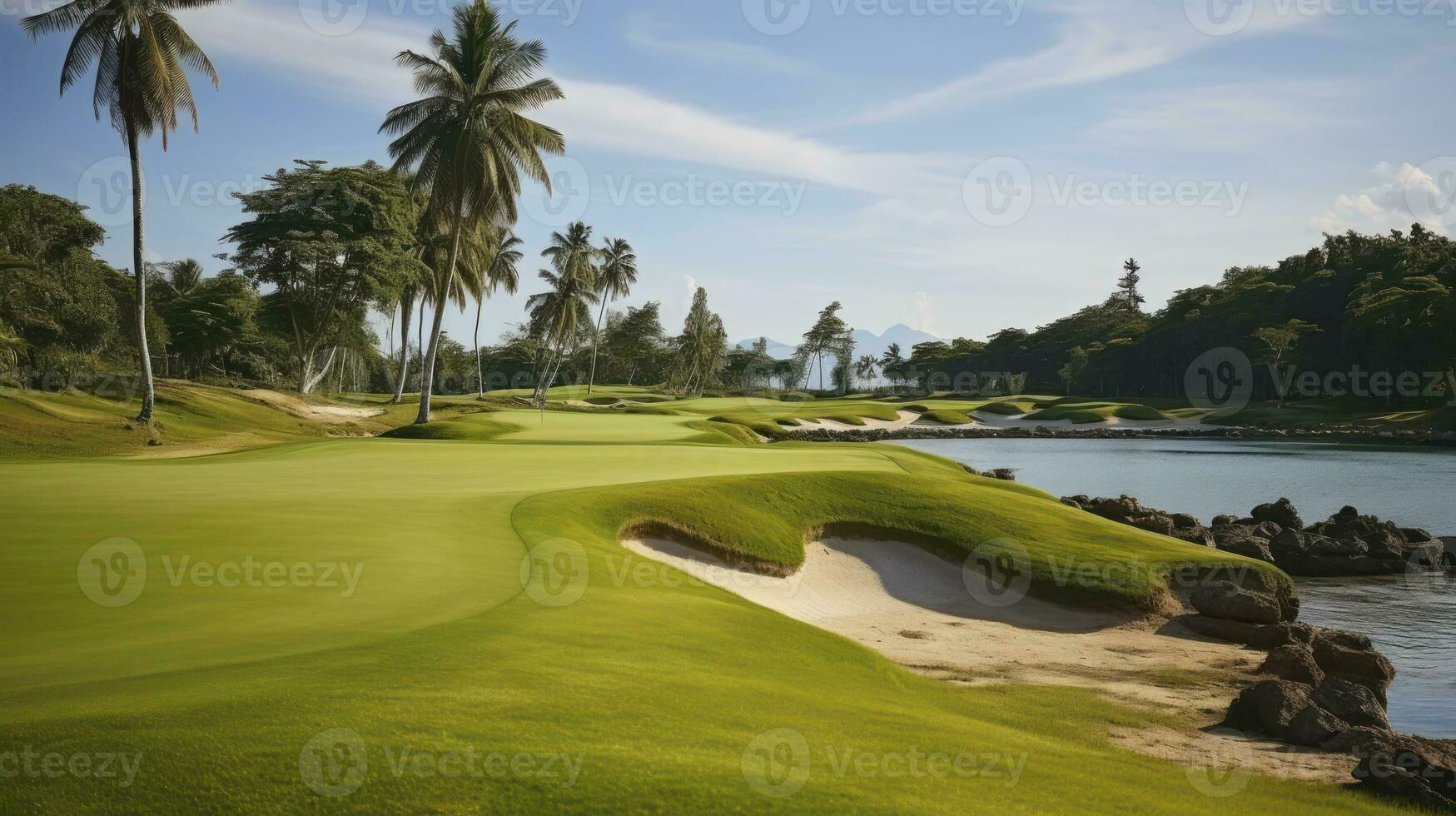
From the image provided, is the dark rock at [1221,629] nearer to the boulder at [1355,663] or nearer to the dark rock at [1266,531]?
the boulder at [1355,663]

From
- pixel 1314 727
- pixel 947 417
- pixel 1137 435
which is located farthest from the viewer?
pixel 947 417

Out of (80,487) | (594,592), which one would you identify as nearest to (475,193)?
(80,487)

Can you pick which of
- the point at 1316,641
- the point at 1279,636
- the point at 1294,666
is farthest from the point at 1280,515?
the point at 1294,666

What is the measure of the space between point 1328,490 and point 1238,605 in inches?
1309

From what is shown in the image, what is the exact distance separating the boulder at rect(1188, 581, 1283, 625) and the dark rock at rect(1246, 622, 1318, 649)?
1.51ft

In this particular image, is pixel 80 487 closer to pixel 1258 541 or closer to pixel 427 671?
pixel 427 671

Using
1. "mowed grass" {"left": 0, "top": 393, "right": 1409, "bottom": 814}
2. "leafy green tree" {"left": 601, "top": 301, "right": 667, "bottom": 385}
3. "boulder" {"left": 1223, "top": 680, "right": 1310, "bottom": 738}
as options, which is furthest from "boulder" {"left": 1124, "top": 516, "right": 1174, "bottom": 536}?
"leafy green tree" {"left": 601, "top": 301, "right": 667, "bottom": 385}

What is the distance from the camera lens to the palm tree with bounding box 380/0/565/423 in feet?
128

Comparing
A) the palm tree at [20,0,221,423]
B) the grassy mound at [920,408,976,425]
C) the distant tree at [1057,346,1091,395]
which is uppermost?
the palm tree at [20,0,221,423]

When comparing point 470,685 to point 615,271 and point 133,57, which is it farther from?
point 615,271

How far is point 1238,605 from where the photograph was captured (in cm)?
1609

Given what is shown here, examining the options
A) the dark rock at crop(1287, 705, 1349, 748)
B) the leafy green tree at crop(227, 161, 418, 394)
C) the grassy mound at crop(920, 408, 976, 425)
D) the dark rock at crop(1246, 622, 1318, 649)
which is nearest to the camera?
the dark rock at crop(1287, 705, 1349, 748)

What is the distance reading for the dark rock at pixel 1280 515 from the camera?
31.6 meters

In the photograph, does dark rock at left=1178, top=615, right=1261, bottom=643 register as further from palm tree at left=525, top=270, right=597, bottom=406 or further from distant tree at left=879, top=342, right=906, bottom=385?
distant tree at left=879, top=342, right=906, bottom=385
